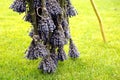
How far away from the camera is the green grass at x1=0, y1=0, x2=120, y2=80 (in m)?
6.44

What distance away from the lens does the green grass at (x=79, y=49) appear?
6.44m

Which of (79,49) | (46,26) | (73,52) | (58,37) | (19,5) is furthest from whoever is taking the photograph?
(79,49)

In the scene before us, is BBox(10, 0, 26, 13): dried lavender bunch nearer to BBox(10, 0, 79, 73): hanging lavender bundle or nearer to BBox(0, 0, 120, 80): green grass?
BBox(10, 0, 79, 73): hanging lavender bundle

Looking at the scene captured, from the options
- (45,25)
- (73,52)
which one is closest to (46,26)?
(45,25)

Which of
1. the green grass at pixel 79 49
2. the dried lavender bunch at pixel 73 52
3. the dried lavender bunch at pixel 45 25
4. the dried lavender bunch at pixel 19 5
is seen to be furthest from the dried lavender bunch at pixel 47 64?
the dried lavender bunch at pixel 19 5

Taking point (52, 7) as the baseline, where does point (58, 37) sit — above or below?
below

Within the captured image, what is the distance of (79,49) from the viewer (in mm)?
8133

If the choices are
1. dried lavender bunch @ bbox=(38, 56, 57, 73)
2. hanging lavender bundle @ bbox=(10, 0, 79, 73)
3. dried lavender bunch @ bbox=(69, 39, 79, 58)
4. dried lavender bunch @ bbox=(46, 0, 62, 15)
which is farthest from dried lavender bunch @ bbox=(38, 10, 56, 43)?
dried lavender bunch @ bbox=(69, 39, 79, 58)

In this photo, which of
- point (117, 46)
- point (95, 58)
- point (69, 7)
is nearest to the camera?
point (69, 7)

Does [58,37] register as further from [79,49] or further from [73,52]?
[79,49]

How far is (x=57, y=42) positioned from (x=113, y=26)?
4631 mm

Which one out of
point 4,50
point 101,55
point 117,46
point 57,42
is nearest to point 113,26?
point 117,46

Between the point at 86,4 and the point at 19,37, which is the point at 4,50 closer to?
the point at 19,37

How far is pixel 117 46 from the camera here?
8359 mm
